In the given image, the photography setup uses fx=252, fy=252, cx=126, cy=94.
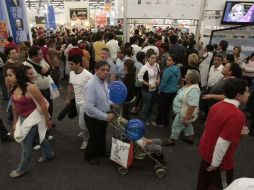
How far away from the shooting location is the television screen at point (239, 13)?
6410mm

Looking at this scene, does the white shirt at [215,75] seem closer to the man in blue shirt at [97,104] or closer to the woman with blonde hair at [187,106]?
the woman with blonde hair at [187,106]

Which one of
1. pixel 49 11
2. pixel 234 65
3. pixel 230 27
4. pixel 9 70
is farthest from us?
pixel 49 11

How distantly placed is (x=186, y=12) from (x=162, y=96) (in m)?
3.46

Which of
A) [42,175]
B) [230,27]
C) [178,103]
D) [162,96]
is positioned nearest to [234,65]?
[178,103]

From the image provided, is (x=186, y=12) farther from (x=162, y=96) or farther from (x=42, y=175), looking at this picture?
(x=42, y=175)

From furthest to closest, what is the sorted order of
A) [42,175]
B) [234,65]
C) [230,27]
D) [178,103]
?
[230,27] → [178,103] → [234,65] → [42,175]

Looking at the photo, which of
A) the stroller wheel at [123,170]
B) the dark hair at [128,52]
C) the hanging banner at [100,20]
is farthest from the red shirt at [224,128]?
the hanging banner at [100,20]

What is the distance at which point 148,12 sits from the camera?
6.88 meters

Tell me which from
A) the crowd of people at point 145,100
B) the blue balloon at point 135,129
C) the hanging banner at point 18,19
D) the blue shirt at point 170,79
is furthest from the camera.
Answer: the hanging banner at point 18,19

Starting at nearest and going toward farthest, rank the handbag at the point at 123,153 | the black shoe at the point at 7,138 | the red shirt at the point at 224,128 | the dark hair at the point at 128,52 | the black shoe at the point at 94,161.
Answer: the red shirt at the point at 224,128 → the handbag at the point at 123,153 → the black shoe at the point at 94,161 → the black shoe at the point at 7,138 → the dark hair at the point at 128,52

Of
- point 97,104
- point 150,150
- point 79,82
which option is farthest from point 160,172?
point 79,82

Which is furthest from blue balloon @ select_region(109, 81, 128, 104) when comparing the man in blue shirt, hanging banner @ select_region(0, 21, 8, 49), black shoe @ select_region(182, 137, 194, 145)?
hanging banner @ select_region(0, 21, 8, 49)

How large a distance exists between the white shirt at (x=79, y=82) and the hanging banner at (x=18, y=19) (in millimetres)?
4082

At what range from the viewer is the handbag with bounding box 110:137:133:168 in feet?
10.0
